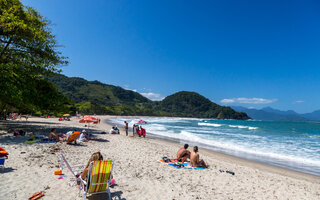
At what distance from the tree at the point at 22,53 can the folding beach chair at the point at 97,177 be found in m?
8.34

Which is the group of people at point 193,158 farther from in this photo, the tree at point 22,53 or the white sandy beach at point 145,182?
the tree at point 22,53


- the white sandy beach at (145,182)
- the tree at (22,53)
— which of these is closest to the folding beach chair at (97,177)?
the white sandy beach at (145,182)

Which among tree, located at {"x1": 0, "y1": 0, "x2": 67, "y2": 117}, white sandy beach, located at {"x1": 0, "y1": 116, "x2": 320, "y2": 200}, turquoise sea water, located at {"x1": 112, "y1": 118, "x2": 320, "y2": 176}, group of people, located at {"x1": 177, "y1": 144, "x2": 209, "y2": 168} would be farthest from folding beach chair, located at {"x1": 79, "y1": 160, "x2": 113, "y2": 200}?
turquoise sea water, located at {"x1": 112, "y1": 118, "x2": 320, "y2": 176}

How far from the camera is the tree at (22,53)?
368 inches

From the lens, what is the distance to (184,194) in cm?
464

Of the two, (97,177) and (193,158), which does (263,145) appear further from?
(97,177)

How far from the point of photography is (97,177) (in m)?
3.75

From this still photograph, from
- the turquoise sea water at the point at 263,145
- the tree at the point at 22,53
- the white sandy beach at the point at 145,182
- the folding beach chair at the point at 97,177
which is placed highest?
the tree at the point at 22,53

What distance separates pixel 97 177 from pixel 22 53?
11.5 m

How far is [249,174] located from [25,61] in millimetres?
14456

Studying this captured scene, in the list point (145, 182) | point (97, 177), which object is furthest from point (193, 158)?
point (97, 177)

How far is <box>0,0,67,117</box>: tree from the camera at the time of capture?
9359 millimetres

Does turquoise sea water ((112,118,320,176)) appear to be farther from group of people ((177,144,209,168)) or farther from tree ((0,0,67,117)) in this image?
tree ((0,0,67,117))

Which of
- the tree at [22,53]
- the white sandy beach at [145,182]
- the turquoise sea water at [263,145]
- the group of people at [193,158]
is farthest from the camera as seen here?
the turquoise sea water at [263,145]
